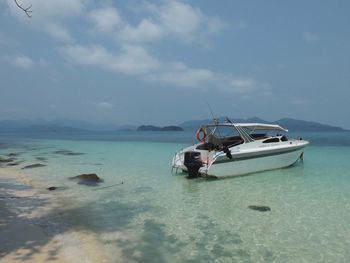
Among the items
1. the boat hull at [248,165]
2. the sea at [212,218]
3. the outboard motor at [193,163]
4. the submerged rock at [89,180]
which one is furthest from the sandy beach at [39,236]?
the boat hull at [248,165]

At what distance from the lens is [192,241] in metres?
8.45

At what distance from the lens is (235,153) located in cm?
1722

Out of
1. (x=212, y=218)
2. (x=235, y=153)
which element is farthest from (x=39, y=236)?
(x=235, y=153)

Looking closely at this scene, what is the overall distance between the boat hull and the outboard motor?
1.28 feet

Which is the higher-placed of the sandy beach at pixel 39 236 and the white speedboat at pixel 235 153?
the white speedboat at pixel 235 153

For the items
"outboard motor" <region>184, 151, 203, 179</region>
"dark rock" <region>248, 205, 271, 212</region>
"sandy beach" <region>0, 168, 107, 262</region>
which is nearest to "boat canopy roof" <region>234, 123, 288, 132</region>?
"outboard motor" <region>184, 151, 203, 179</region>

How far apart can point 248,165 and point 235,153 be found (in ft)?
5.10

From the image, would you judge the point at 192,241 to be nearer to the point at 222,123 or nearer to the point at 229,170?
the point at 229,170

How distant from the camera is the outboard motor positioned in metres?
16.8

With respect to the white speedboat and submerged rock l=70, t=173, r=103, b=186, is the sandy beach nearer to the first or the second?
submerged rock l=70, t=173, r=103, b=186

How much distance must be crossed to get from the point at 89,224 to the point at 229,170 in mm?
9484

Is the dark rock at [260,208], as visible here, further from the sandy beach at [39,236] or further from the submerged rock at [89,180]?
the submerged rock at [89,180]

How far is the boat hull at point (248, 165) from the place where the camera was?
54.5 feet

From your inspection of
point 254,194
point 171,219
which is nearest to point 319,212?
point 254,194
